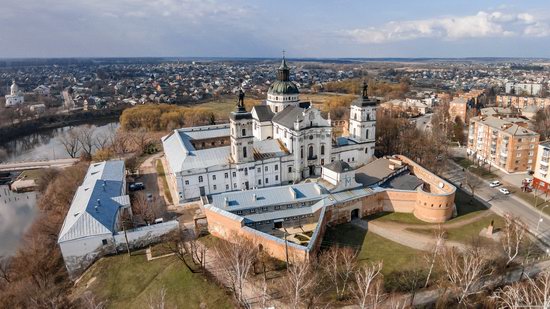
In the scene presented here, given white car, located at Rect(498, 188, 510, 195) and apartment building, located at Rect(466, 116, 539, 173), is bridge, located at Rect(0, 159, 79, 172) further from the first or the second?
apartment building, located at Rect(466, 116, 539, 173)

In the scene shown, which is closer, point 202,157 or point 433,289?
point 433,289

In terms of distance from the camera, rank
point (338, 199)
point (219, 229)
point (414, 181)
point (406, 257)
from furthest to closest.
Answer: point (414, 181), point (338, 199), point (219, 229), point (406, 257)

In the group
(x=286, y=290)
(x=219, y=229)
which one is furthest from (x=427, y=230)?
(x=219, y=229)

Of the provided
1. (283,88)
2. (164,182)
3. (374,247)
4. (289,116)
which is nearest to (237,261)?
→ (374,247)

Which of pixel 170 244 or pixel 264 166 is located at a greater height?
pixel 264 166

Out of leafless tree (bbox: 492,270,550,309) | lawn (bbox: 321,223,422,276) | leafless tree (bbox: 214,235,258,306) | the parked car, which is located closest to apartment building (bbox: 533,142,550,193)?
leafless tree (bbox: 492,270,550,309)

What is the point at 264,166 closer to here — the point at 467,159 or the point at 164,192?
the point at 164,192

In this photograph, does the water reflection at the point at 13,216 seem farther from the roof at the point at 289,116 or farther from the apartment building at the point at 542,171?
the apartment building at the point at 542,171

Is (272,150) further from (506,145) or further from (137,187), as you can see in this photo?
(506,145)
